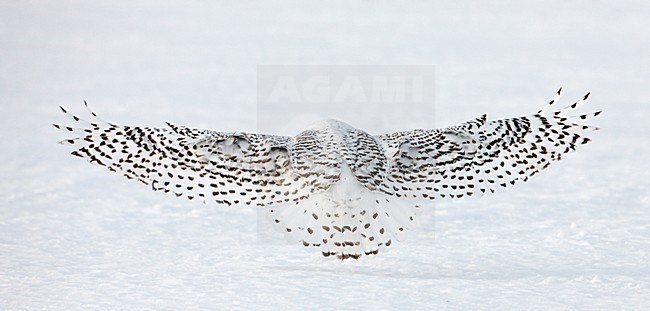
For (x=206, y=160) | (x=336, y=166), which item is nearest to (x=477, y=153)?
(x=336, y=166)

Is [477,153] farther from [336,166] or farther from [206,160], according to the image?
[206,160]

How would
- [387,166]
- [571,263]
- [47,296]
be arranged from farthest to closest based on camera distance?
1. [571,263]
2. [47,296]
3. [387,166]

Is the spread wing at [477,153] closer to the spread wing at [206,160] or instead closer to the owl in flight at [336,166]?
the owl in flight at [336,166]

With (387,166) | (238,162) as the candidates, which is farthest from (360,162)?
(238,162)

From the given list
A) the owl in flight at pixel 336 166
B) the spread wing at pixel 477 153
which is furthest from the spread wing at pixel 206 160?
the spread wing at pixel 477 153

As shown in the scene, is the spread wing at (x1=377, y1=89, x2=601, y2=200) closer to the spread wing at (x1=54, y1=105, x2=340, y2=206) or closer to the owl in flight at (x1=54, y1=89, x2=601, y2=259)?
the owl in flight at (x1=54, y1=89, x2=601, y2=259)

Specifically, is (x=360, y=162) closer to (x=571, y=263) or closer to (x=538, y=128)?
(x=538, y=128)
